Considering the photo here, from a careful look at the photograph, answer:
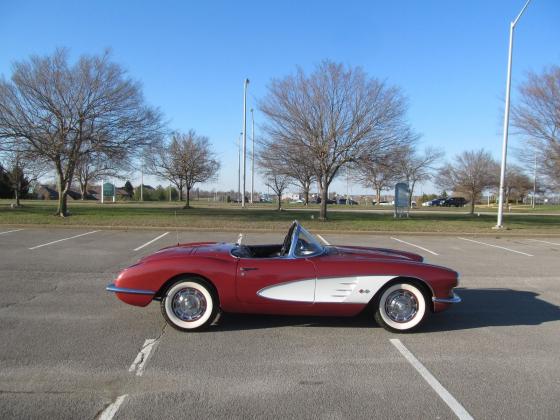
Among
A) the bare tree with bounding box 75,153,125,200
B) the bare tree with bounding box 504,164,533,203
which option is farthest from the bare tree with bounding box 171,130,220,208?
the bare tree with bounding box 504,164,533,203

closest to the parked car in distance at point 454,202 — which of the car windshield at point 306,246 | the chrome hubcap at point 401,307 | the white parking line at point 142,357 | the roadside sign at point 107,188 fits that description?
the roadside sign at point 107,188

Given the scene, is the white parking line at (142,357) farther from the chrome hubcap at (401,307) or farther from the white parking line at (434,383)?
the chrome hubcap at (401,307)

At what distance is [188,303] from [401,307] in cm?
233

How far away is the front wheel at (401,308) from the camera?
5160 millimetres

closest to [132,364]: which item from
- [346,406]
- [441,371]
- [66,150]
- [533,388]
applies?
[346,406]

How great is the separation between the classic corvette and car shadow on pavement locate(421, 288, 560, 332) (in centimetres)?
50

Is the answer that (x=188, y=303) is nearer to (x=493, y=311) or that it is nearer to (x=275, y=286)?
(x=275, y=286)

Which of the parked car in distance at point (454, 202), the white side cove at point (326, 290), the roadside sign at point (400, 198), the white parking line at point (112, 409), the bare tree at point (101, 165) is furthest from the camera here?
the parked car in distance at point (454, 202)

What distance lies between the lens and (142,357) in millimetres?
4305

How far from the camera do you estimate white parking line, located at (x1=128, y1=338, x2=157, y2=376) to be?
158 inches

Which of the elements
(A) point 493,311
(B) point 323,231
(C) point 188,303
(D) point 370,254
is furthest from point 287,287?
(B) point 323,231

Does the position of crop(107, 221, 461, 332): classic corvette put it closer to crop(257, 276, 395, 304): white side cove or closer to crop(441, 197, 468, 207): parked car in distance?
crop(257, 276, 395, 304): white side cove

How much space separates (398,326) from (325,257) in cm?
109

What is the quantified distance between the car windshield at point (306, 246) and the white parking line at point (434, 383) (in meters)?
1.25
